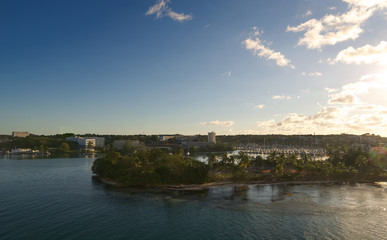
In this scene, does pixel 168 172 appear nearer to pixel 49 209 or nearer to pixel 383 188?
pixel 49 209

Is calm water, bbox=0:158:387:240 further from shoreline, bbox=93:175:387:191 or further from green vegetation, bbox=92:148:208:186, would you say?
green vegetation, bbox=92:148:208:186

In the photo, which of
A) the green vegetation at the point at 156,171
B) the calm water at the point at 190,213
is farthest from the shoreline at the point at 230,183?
the calm water at the point at 190,213

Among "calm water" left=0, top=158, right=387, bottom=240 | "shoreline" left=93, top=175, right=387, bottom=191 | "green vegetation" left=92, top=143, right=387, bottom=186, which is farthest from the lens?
"green vegetation" left=92, top=143, right=387, bottom=186

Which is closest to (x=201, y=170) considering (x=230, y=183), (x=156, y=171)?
(x=230, y=183)

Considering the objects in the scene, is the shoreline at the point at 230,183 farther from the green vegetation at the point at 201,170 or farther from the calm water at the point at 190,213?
the calm water at the point at 190,213

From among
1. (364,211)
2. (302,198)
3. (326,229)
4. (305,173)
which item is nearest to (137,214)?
(326,229)

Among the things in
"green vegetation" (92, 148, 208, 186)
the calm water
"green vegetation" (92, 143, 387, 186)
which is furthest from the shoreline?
the calm water

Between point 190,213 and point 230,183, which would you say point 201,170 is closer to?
point 230,183
